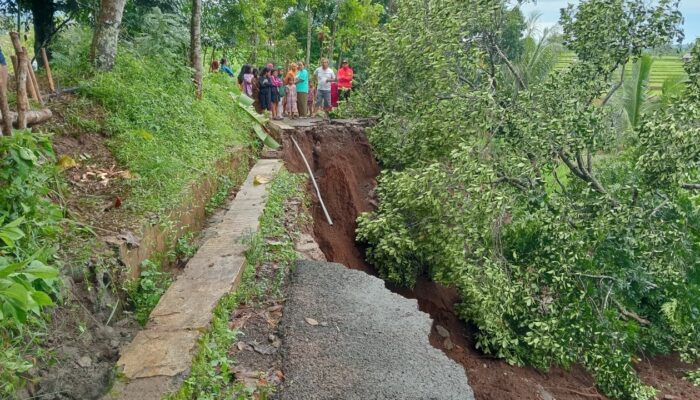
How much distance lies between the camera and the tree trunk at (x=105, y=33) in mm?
6359

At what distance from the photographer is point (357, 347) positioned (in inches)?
141

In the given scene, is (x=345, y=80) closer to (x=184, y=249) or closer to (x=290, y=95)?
(x=290, y=95)

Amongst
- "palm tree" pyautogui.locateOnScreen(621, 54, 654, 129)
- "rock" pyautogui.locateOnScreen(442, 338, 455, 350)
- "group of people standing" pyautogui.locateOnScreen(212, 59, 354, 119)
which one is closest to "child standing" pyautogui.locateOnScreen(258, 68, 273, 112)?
"group of people standing" pyautogui.locateOnScreen(212, 59, 354, 119)

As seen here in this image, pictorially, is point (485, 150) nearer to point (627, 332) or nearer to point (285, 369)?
point (627, 332)

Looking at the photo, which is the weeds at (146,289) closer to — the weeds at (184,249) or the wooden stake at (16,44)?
the weeds at (184,249)

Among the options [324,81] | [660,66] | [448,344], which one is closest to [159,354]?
[448,344]

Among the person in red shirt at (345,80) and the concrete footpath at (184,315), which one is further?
the person in red shirt at (345,80)

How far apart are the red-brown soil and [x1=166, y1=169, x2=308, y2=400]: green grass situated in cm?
155

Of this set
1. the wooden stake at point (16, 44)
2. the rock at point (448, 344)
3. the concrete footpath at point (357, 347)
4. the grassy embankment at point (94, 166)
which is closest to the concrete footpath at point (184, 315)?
the grassy embankment at point (94, 166)

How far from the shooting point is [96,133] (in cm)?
546

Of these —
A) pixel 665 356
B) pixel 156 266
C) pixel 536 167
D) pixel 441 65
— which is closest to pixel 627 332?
pixel 665 356

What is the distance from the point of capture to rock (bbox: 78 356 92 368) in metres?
3.05

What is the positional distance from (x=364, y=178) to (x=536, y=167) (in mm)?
3827

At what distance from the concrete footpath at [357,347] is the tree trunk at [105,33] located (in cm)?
383
